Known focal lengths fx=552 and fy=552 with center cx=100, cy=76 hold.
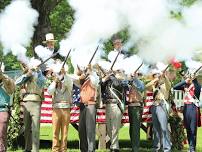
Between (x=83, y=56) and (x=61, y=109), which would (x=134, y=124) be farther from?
(x=83, y=56)

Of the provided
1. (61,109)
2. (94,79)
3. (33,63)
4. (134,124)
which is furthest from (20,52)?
(134,124)

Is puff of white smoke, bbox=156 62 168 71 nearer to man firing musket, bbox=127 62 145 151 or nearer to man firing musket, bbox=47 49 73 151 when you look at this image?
man firing musket, bbox=127 62 145 151

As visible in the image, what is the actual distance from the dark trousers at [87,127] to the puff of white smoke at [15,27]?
1787 mm

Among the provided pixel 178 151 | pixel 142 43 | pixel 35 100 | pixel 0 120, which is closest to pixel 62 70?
pixel 35 100

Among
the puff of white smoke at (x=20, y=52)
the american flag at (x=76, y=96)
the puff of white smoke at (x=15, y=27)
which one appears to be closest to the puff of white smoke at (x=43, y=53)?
the puff of white smoke at (x=20, y=52)

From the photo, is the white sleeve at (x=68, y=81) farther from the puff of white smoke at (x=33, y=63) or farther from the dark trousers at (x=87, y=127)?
the puff of white smoke at (x=33, y=63)

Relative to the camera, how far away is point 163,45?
472 inches

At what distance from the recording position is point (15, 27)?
1098cm

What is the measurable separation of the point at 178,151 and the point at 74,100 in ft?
9.73

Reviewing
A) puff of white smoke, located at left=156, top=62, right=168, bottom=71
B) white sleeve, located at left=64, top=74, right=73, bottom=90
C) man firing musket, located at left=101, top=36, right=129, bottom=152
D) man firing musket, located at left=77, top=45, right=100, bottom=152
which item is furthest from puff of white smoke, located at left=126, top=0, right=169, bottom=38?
white sleeve, located at left=64, top=74, right=73, bottom=90

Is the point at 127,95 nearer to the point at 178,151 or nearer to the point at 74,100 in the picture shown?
the point at 74,100

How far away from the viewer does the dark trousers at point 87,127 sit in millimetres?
10883

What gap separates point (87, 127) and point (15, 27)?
2449mm

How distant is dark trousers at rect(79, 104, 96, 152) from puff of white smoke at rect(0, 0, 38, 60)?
70.4 inches
